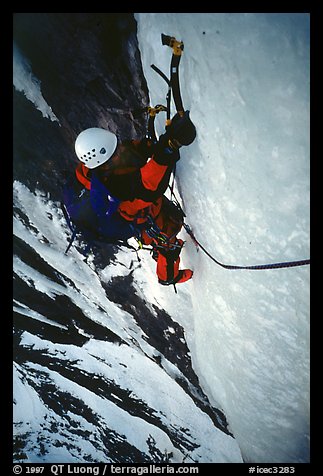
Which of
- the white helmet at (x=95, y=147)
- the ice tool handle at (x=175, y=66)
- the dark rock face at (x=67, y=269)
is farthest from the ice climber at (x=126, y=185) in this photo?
the dark rock face at (x=67, y=269)

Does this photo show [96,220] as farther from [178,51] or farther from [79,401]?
[79,401]

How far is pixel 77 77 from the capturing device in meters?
1.97

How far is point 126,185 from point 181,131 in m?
0.41

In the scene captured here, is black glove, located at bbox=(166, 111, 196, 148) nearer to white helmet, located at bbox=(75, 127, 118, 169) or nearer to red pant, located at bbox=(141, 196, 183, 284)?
white helmet, located at bbox=(75, 127, 118, 169)

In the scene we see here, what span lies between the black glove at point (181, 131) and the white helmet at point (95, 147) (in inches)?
14.3

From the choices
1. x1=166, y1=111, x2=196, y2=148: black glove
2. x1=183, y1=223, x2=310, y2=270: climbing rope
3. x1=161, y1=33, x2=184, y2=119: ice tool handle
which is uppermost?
x1=161, y1=33, x2=184, y2=119: ice tool handle

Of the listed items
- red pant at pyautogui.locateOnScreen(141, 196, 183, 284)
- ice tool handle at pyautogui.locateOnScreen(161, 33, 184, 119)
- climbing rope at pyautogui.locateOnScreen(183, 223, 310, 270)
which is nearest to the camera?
climbing rope at pyautogui.locateOnScreen(183, 223, 310, 270)

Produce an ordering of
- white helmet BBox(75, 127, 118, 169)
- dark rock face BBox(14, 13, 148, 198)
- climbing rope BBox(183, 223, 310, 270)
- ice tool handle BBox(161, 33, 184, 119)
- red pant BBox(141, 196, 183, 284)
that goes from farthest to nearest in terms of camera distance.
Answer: red pant BBox(141, 196, 183, 284) < dark rock face BBox(14, 13, 148, 198) < white helmet BBox(75, 127, 118, 169) < ice tool handle BBox(161, 33, 184, 119) < climbing rope BBox(183, 223, 310, 270)

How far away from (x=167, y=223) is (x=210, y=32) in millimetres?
1072

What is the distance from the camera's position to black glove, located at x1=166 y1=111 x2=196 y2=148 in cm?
139

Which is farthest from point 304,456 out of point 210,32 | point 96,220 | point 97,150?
point 210,32

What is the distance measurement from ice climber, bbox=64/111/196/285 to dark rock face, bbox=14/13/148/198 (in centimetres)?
44

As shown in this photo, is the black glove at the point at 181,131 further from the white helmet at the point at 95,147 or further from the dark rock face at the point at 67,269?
the dark rock face at the point at 67,269

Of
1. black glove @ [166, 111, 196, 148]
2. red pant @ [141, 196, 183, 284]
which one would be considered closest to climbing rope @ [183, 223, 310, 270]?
red pant @ [141, 196, 183, 284]
